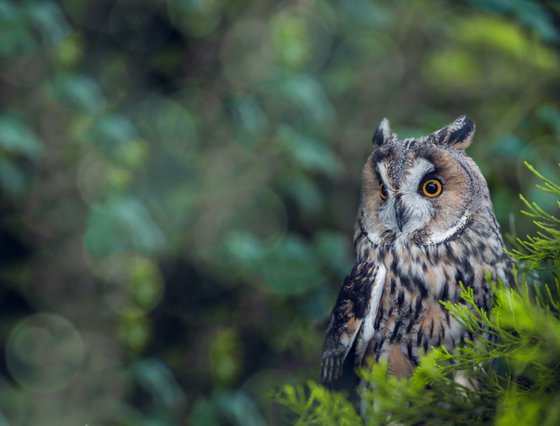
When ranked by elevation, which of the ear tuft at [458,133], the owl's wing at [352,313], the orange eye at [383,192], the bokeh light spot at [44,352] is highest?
the ear tuft at [458,133]

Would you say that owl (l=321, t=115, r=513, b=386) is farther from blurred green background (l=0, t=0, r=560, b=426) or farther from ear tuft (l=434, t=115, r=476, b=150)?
blurred green background (l=0, t=0, r=560, b=426)

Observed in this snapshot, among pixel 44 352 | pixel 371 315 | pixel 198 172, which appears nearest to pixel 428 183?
pixel 371 315

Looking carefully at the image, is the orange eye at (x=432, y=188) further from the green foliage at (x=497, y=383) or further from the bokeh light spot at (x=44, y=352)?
the bokeh light spot at (x=44, y=352)

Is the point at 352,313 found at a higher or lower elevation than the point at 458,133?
lower

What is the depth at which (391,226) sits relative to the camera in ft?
3.72

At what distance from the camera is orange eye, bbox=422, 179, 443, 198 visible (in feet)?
3.59

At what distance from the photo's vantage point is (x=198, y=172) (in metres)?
2.16

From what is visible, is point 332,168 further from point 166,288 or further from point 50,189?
point 50,189

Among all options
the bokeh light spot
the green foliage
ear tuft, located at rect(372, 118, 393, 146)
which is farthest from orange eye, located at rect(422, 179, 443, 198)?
the bokeh light spot

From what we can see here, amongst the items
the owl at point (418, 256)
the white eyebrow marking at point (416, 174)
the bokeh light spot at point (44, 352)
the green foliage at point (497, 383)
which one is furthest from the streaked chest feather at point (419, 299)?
the bokeh light spot at point (44, 352)

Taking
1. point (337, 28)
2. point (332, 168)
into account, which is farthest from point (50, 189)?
point (337, 28)

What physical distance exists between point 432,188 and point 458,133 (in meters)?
0.11

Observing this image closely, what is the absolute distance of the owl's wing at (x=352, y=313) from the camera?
1.09m

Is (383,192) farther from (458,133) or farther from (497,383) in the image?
(497,383)
